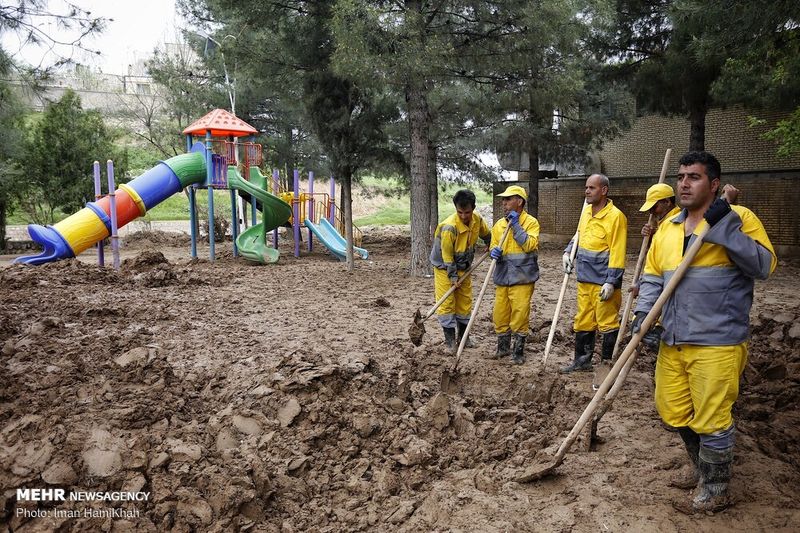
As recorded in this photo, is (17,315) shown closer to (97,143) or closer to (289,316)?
(289,316)

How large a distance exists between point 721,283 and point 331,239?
13819mm

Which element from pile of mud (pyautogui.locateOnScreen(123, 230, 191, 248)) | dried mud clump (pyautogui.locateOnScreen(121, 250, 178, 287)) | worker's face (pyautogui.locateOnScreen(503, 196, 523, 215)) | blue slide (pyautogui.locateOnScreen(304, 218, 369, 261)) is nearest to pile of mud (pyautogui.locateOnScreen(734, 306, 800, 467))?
worker's face (pyautogui.locateOnScreen(503, 196, 523, 215))

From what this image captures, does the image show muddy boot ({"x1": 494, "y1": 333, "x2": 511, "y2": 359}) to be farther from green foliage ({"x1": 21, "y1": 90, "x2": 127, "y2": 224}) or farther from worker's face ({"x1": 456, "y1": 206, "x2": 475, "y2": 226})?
green foliage ({"x1": 21, "y1": 90, "x2": 127, "y2": 224})

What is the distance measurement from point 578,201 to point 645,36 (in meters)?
6.71

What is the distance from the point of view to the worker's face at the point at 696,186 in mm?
2871

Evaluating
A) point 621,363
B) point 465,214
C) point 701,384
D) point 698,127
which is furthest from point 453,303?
point 698,127

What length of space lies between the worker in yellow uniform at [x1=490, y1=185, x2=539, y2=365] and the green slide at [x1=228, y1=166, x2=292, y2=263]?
9.48m

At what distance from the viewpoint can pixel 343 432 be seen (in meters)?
3.99

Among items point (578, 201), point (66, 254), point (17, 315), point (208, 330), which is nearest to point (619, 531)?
point (208, 330)

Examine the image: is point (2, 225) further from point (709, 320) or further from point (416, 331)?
point (709, 320)

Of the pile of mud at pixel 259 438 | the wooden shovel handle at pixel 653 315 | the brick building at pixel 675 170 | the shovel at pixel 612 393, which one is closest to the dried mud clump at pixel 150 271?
the pile of mud at pixel 259 438

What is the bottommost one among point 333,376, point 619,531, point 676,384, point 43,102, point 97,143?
point 619,531

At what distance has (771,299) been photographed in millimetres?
9016

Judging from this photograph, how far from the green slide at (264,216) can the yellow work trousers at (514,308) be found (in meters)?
9.42
